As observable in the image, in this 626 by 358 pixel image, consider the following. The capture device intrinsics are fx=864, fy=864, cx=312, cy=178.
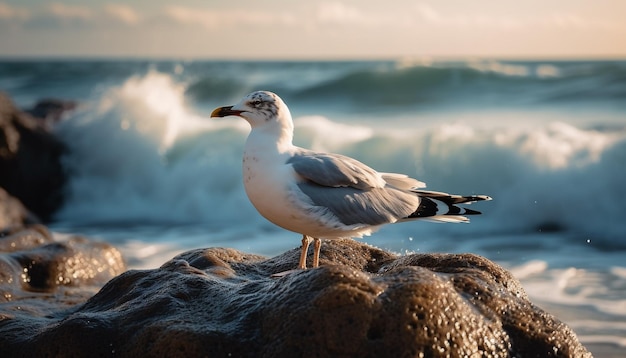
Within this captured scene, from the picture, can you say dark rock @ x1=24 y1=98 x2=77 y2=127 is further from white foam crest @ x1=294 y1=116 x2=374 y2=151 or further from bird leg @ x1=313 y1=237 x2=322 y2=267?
bird leg @ x1=313 y1=237 x2=322 y2=267

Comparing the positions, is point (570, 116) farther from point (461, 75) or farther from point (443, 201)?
point (443, 201)

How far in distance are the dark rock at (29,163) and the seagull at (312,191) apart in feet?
27.7

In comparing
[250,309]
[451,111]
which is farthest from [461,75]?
[250,309]

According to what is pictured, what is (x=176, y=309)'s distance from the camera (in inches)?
145

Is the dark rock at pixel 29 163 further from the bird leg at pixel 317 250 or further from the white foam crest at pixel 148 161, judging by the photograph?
the bird leg at pixel 317 250

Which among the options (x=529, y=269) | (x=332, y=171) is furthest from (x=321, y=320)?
(x=529, y=269)

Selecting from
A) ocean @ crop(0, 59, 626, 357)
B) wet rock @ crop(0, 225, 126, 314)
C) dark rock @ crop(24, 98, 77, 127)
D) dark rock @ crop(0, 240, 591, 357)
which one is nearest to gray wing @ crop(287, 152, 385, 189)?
dark rock @ crop(0, 240, 591, 357)

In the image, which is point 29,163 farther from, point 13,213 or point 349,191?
point 349,191

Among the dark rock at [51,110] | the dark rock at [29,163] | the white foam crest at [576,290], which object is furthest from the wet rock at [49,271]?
the dark rock at [51,110]

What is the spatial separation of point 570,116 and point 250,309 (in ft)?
52.3

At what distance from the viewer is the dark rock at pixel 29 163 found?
12.2 meters

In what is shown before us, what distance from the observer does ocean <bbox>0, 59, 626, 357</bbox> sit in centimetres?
877

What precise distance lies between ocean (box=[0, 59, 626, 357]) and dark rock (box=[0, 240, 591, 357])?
228 cm

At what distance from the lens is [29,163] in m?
12.7
